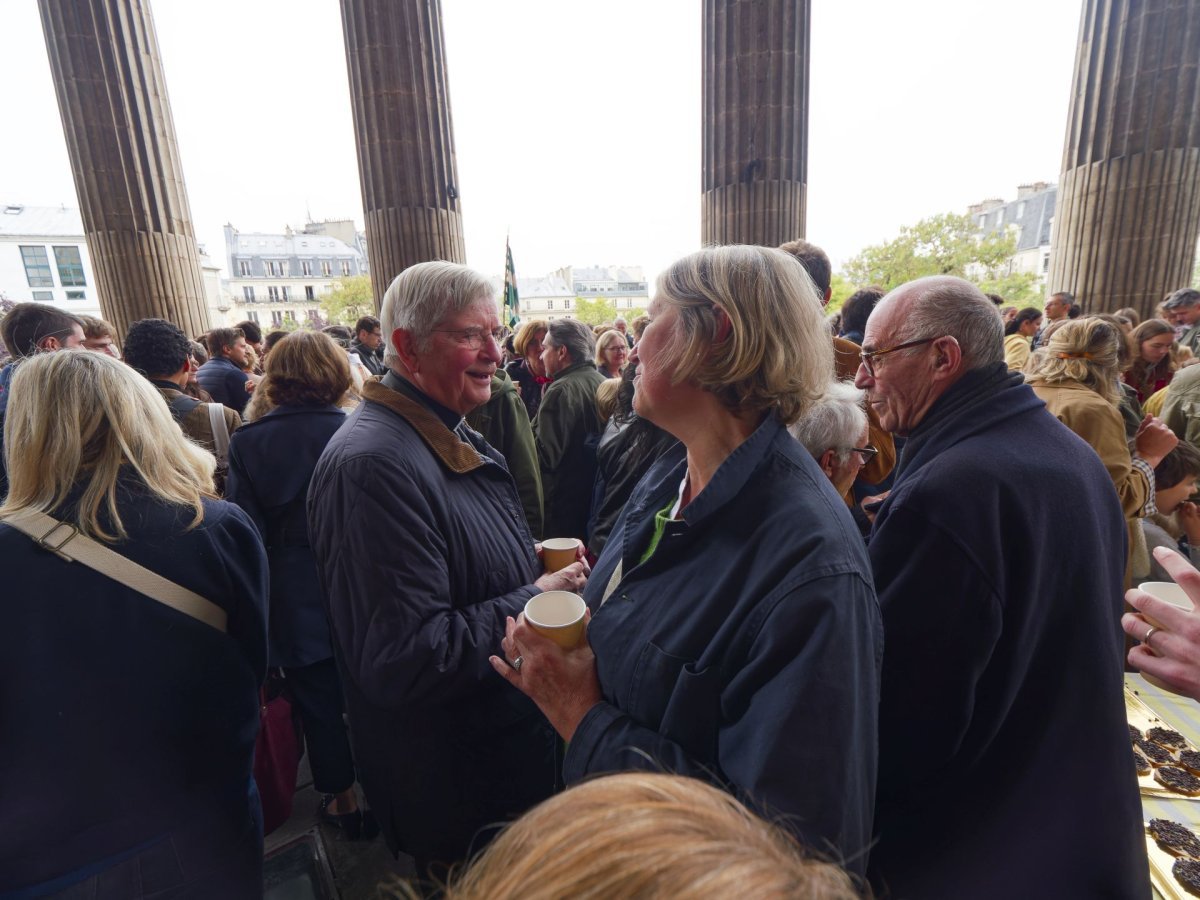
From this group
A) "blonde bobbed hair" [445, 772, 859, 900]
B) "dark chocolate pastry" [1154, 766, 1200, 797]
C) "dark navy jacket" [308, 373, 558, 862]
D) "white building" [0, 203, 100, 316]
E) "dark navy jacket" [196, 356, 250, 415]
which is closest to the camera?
"blonde bobbed hair" [445, 772, 859, 900]

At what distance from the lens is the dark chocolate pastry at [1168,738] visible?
230cm

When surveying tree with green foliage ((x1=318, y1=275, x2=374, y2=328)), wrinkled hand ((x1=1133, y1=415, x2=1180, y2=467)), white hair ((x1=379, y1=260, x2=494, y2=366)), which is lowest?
tree with green foliage ((x1=318, y1=275, x2=374, y2=328))

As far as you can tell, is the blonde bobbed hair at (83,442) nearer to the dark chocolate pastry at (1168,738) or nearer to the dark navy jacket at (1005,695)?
the dark navy jacket at (1005,695)

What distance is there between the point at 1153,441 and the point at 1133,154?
716 cm

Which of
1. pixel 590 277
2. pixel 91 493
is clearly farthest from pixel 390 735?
pixel 590 277

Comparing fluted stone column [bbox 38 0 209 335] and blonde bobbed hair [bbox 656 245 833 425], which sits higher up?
fluted stone column [bbox 38 0 209 335]

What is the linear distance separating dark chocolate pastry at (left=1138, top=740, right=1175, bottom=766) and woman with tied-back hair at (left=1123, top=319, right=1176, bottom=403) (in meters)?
3.95

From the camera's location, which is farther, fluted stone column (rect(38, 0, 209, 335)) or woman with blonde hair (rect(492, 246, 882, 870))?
fluted stone column (rect(38, 0, 209, 335))

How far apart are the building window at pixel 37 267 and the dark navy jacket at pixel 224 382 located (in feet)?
173

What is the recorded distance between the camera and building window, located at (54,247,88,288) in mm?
42969

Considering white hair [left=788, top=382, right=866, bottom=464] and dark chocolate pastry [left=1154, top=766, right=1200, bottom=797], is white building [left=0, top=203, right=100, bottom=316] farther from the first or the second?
dark chocolate pastry [left=1154, top=766, right=1200, bottom=797]

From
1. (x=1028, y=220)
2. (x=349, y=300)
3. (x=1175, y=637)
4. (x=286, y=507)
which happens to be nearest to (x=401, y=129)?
(x=286, y=507)

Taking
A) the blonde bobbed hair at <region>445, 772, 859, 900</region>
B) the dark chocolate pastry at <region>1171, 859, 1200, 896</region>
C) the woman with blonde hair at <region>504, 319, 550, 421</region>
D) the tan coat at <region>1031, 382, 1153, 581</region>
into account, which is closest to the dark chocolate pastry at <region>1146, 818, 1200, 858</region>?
the dark chocolate pastry at <region>1171, 859, 1200, 896</region>

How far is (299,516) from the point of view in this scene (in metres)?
2.66
